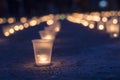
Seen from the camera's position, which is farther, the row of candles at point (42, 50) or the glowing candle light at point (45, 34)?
the glowing candle light at point (45, 34)

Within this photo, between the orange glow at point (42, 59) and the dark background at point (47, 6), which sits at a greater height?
the dark background at point (47, 6)

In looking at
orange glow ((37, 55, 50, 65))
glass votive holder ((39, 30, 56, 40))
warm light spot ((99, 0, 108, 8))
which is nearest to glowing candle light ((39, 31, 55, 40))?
glass votive holder ((39, 30, 56, 40))

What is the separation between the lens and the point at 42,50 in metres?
12.5

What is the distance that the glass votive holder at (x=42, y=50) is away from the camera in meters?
12.4

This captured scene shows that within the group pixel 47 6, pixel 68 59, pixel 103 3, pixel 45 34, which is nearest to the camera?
pixel 68 59

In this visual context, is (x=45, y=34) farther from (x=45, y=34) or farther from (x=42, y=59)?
(x=42, y=59)

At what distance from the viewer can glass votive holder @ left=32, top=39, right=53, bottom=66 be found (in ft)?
40.8

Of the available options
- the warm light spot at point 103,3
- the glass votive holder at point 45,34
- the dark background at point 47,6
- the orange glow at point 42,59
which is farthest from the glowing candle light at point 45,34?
the warm light spot at point 103,3

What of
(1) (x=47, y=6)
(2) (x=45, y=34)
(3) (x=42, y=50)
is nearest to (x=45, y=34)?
(2) (x=45, y=34)

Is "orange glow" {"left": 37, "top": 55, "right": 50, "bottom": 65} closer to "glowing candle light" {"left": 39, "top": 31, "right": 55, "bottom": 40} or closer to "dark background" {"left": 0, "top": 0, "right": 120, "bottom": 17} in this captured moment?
"glowing candle light" {"left": 39, "top": 31, "right": 55, "bottom": 40}

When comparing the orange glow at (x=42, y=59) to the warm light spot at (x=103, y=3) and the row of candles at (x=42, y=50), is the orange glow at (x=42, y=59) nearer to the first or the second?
the row of candles at (x=42, y=50)

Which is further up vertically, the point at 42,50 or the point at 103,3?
the point at 103,3

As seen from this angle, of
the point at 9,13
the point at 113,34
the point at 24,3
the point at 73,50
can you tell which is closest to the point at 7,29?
the point at 113,34

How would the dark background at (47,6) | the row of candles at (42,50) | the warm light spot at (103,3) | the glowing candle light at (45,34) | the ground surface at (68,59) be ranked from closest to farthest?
the ground surface at (68,59) < the row of candles at (42,50) < the glowing candle light at (45,34) < the dark background at (47,6) < the warm light spot at (103,3)
